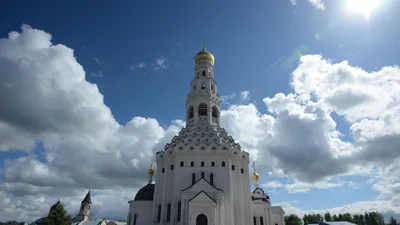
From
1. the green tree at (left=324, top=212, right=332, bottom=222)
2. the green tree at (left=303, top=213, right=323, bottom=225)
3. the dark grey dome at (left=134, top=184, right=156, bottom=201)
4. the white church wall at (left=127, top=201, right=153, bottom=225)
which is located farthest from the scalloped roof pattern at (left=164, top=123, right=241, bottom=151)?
the green tree at (left=324, top=212, right=332, bottom=222)

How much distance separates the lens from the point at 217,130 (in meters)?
35.8

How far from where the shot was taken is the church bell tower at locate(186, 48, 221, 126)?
37.9 meters

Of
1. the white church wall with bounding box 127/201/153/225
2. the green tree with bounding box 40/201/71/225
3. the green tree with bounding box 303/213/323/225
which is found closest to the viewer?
the green tree with bounding box 40/201/71/225

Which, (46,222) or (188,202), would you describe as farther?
(46,222)

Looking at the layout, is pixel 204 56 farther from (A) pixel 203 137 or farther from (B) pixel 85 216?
(B) pixel 85 216

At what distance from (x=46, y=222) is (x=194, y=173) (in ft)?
63.7

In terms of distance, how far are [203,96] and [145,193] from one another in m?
17.1

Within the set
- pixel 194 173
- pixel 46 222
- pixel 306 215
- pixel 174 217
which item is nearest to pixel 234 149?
pixel 194 173

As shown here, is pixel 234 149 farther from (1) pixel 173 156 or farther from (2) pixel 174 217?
(2) pixel 174 217

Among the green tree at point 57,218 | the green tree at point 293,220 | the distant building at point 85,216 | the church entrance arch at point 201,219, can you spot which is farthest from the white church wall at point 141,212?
the green tree at point 293,220

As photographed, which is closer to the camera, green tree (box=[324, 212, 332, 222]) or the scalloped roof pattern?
the scalloped roof pattern

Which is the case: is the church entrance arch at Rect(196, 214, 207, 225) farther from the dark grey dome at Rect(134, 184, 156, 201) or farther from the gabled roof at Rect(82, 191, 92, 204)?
the gabled roof at Rect(82, 191, 92, 204)

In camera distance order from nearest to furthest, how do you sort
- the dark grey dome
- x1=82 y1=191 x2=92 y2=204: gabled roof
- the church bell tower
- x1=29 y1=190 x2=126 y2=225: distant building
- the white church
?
1. the white church
2. the dark grey dome
3. the church bell tower
4. x1=29 y1=190 x2=126 y2=225: distant building
5. x1=82 y1=191 x2=92 y2=204: gabled roof

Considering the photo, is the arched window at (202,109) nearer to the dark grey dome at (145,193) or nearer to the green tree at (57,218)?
the dark grey dome at (145,193)
